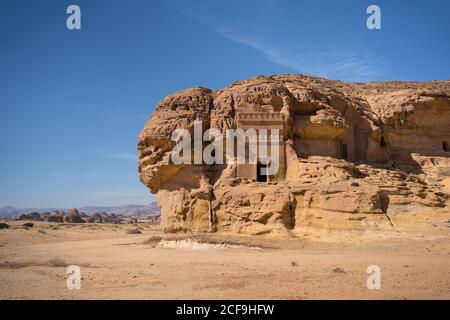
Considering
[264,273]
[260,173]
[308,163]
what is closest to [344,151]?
[308,163]

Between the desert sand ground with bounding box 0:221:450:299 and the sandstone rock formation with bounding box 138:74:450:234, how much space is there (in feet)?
7.46

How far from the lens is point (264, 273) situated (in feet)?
38.3

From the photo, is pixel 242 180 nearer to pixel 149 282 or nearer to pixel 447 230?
pixel 447 230

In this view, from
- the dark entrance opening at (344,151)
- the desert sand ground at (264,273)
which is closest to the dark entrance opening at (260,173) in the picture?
the desert sand ground at (264,273)

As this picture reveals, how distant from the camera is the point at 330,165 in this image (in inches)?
882

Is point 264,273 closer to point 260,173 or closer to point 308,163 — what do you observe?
point 308,163

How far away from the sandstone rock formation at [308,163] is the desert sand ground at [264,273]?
227 cm

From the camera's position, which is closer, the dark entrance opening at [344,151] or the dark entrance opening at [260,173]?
the dark entrance opening at [260,173]

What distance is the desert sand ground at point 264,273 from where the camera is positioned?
350 inches

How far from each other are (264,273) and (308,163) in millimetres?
12030

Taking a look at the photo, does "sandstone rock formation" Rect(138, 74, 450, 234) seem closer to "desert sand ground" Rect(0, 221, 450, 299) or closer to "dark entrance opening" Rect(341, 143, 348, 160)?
"dark entrance opening" Rect(341, 143, 348, 160)

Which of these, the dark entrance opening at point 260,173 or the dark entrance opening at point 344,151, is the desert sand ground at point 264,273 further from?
the dark entrance opening at point 344,151

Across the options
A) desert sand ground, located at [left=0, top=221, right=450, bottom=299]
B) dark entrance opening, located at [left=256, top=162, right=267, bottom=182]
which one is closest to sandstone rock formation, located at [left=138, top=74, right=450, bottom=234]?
dark entrance opening, located at [left=256, top=162, right=267, bottom=182]

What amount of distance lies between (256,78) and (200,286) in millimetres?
19467
